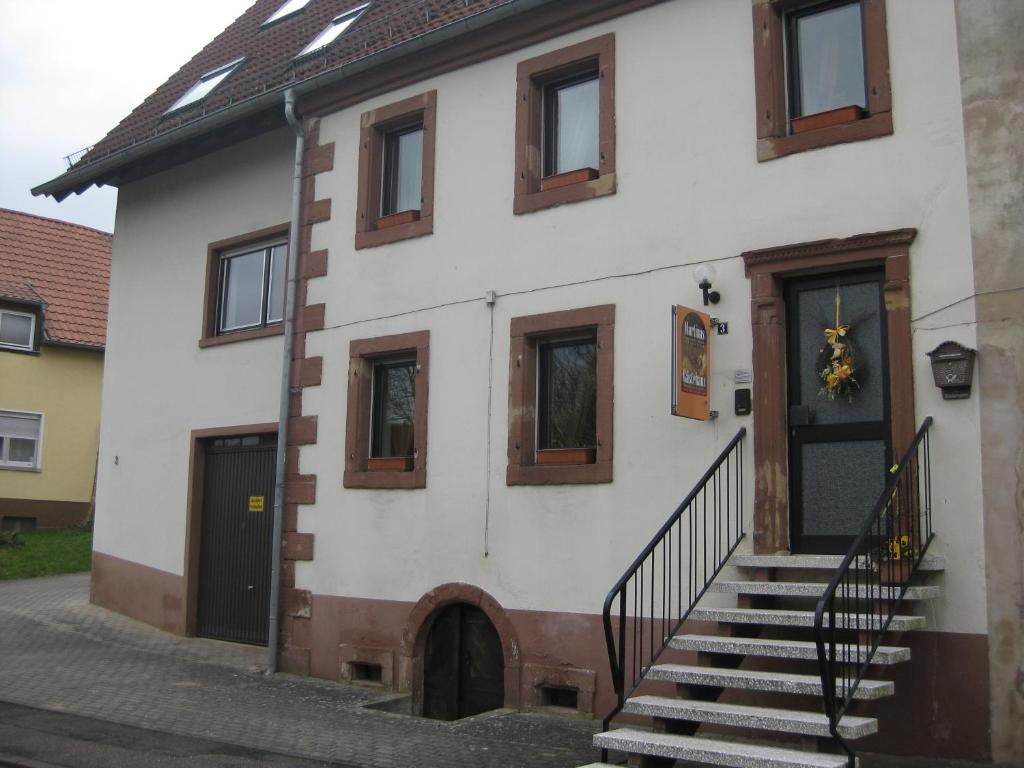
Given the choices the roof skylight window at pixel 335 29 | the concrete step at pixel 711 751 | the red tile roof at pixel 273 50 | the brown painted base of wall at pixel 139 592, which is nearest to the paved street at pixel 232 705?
the brown painted base of wall at pixel 139 592

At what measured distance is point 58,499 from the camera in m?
24.7

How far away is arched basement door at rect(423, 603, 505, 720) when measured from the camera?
412 inches

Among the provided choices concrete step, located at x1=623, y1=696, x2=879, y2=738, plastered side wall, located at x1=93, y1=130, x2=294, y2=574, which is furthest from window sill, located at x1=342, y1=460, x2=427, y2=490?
concrete step, located at x1=623, y1=696, x2=879, y2=738

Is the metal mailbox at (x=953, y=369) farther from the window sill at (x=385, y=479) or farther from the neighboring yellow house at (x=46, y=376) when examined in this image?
the neighboring yellow house at (x=46, y=376)

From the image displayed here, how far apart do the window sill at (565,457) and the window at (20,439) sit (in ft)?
56.5

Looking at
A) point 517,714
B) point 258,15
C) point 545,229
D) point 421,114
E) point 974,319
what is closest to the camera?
point 974,319

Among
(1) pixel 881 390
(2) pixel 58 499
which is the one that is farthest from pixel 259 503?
(2) pixel 58 499

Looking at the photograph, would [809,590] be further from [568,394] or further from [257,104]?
[257,104]

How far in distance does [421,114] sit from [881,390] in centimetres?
583

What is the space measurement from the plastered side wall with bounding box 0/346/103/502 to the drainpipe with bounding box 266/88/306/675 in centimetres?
1329

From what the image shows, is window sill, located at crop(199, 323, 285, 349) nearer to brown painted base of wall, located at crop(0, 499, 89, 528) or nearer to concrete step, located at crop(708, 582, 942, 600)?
concrete step, located at crop(708, 582, 942, 600)

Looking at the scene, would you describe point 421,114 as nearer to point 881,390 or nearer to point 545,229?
point 545,229

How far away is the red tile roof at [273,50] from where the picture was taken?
1212cm

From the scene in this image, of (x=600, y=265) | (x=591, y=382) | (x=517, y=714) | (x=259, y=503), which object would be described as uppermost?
(x=600, y=265)
